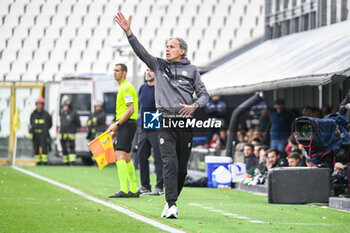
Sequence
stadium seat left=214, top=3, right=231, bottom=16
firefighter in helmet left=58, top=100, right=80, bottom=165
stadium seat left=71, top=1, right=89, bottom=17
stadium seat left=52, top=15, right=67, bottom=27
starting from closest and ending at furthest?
Answer: firefighter in helmet left=58, top=100, right=80, bottom=165, stadium seat left=52, top=15, right=67, bottom=27, stadium seat left=71, top=1, right=89, bottom=17, stadium seat left=214, top=3, right=231, bottom=16

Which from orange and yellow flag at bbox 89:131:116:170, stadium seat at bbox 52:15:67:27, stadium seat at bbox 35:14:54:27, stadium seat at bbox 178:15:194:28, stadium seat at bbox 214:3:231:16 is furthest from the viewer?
stadium seat at bbox 214:3:231:16

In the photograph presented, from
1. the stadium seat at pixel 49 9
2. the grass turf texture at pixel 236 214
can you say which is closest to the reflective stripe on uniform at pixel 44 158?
the grass turf texture at pixel 236 214

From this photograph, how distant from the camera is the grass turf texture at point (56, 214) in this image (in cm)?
826

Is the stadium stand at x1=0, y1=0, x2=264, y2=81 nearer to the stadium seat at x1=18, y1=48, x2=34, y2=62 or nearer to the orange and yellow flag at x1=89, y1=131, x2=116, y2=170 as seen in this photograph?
the stadium seat at x1=18, y1=48, x2=34, y2=62

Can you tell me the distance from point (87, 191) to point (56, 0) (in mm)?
45679

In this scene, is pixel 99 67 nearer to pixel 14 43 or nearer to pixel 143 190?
pixel 14 43

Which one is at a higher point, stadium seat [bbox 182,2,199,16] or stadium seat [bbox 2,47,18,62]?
stadium seat [bbox 182,2,199,16]

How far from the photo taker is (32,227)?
8.27m

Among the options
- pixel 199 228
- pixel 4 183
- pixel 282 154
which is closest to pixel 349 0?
pixel 282 154

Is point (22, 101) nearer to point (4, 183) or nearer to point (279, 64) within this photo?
point (279, 64)

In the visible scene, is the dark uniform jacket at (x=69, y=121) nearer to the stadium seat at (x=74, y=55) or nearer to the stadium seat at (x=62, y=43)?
the stadium seat at (x=74, y=55)

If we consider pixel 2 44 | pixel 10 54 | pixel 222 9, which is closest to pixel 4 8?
pixel 2 44

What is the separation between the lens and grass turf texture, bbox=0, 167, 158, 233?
8258 mm

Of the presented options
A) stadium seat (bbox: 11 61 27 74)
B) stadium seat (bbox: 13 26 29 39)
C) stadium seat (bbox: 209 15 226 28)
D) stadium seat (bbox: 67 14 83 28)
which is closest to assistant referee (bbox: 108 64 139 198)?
stadium seat (bbox: 11 61 27 74)
